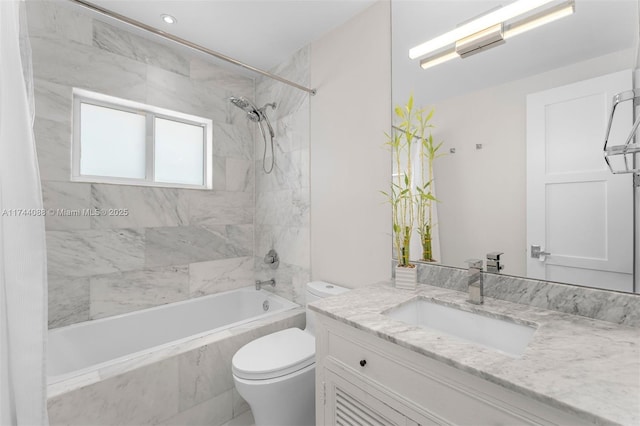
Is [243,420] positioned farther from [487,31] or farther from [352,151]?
[487,31]

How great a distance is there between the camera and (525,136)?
1148mm

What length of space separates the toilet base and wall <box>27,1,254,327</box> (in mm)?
1263

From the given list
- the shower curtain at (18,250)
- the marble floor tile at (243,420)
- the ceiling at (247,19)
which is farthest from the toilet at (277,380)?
the ceiling at (247,19)

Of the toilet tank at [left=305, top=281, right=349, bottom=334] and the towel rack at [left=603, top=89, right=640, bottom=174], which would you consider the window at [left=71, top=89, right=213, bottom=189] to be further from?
the towel rack at [left=603, top=89, right=640, bottom=174]

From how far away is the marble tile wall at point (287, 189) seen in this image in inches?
88.4

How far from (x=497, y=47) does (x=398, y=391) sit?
56.2 inches

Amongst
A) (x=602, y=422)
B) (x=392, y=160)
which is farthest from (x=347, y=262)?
(x=602, y=422)

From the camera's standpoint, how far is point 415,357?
0.83 meters

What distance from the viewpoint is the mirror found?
0.98 metres

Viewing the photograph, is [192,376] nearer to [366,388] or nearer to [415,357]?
[366,388]

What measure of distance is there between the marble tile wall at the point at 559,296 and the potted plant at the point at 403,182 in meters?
0.24

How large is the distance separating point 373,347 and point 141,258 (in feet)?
6.39

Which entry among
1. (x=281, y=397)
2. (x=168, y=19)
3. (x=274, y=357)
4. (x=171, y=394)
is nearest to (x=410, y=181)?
(x=274, y=357)

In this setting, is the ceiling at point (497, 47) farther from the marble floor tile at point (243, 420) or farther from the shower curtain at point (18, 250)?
the marble floor tile at point (243, 420)
